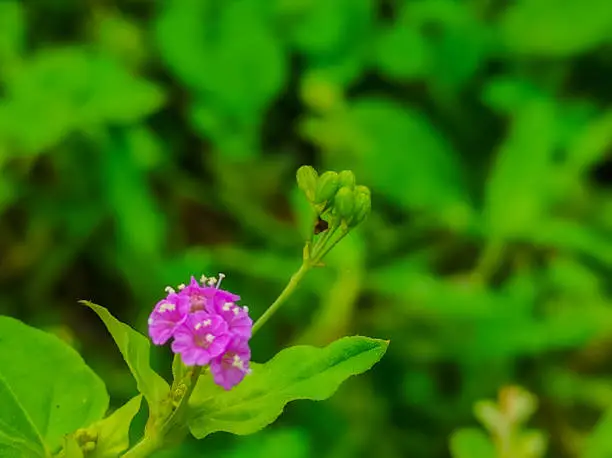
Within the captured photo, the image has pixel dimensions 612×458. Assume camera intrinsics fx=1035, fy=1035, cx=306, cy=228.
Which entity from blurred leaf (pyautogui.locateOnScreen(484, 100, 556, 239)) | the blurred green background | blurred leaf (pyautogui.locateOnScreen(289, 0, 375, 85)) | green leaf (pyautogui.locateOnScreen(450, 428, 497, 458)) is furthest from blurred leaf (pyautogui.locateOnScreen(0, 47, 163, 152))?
green leaf (pyautogui.locateOnScreen(450, 428, 497, 458))

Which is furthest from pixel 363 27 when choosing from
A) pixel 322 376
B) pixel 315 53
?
pixel 322 376

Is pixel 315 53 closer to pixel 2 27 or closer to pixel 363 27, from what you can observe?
pixel 363 27

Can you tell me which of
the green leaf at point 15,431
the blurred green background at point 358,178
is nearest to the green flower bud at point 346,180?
the green leaf at point 15,431

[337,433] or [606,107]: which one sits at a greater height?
[606,107]

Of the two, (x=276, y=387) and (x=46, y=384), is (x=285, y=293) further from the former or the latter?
(x=46, y=384)

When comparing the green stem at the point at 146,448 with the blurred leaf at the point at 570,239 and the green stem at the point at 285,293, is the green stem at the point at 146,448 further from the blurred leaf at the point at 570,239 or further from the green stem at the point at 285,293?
the blurred leaf at the point at 570,239

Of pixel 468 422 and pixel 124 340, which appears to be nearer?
pixel 124 340
